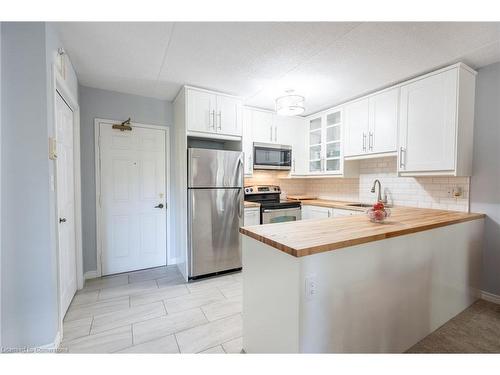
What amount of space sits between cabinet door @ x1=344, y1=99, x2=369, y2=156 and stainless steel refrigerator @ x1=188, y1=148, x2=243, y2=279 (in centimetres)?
153

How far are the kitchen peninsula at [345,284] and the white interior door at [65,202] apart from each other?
5.55ft

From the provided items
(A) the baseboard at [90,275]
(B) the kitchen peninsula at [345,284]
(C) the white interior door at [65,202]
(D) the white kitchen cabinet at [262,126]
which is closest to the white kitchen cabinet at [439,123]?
(B) the kitchen peninsula at [345,284]

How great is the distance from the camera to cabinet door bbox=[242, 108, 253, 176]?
11.2 feet

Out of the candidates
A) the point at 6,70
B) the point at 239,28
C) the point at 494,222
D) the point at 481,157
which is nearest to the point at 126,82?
the point at 6,70

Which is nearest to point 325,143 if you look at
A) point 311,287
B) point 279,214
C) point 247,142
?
point 247,142

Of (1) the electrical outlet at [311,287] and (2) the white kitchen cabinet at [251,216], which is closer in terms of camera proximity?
(1) the electrical outlet at [311,287]

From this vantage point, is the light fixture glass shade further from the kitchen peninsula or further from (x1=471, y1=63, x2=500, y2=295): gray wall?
(x1=471, y1=63, x2=500, y2=295): gray wall

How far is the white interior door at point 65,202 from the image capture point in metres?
1.95

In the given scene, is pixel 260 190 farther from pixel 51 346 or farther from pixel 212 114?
pixel 51 346

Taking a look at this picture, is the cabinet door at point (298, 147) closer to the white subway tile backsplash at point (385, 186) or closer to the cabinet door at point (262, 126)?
the white subway tile backsplash at point (385, 186)

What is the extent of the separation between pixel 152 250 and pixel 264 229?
232 centimetres

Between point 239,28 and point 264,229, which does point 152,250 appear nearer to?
point 264,229

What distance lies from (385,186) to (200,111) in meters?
2.66
